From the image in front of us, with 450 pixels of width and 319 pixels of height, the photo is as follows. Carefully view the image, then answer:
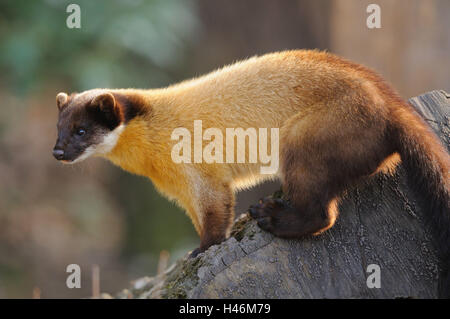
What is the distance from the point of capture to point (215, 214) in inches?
217

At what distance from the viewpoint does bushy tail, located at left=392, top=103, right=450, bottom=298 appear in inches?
175

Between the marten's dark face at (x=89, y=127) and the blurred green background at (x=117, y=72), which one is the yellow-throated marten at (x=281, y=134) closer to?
the marten's dark face at (x=89, y=127)

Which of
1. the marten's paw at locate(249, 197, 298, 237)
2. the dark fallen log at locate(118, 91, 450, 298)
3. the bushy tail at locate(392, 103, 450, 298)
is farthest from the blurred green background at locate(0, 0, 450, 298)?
the bushy tail at locate(392, 103, 450, 298)

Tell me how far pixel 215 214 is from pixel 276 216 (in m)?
0.96

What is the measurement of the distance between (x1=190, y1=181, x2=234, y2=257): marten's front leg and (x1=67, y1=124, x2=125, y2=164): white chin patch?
1138 millimetres

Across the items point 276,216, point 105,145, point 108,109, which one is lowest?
point 276,216

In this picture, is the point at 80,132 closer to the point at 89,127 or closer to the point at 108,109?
the point at 89,127

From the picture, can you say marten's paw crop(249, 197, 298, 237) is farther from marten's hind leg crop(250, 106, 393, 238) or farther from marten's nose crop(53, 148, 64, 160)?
marten's nose crop(53, 148, 64, 160)

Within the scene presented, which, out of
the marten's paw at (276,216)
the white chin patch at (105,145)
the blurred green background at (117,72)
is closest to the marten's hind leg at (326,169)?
the marten's paw at (276,216)

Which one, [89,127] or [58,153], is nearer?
[58,153]

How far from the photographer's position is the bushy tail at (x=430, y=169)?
14.6 feet

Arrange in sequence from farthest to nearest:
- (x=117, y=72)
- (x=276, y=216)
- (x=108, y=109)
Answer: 1. (x=117, y=72)
2. (x=108, y=109)
3. (x=276, y=216)

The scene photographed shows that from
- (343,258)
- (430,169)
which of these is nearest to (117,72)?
(343,258)
